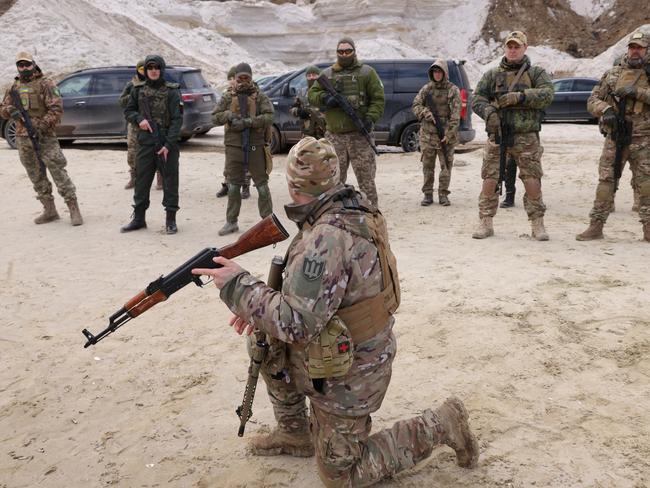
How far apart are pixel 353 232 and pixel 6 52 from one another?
23.6 meters

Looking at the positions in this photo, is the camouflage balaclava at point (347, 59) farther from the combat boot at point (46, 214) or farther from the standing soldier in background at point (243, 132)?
the combat boot at point (46, 214)

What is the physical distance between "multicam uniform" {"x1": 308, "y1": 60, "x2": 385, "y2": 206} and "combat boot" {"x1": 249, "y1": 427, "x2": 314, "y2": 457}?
4.41 meters

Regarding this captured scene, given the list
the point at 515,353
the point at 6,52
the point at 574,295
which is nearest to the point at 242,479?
the point at 515,353

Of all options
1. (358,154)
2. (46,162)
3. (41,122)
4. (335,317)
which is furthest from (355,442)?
(46,162)

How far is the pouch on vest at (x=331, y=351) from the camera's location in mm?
2410

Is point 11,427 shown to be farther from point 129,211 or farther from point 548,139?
point 548,139

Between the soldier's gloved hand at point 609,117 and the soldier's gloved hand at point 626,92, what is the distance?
16 centimetres

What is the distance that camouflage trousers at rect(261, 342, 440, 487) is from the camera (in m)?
2.58

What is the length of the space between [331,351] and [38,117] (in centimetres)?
594

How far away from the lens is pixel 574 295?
4883 mm

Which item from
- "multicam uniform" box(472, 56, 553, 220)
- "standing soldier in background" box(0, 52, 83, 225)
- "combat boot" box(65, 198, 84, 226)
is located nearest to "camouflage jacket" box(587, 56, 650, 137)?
"multicam uniform" box(472, 56, 553, 220)

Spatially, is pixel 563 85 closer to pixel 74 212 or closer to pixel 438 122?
pixel 438 122

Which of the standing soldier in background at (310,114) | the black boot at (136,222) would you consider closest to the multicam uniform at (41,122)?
the black boot at (136,222)

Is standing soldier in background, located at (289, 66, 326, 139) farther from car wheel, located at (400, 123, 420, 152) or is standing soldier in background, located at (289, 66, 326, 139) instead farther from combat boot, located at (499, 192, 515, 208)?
car wheel, located at (400, 123, 420, 152)
